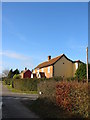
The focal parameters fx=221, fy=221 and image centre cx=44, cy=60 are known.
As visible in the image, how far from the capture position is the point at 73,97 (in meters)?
10.9

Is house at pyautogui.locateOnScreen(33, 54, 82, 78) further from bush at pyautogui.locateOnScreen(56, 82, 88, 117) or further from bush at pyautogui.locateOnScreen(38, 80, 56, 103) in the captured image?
bush at pyautogui.locateOnScreen(56, 82, 88, 117)

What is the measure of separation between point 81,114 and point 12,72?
9114 centimetres

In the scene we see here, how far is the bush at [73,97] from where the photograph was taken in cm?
971

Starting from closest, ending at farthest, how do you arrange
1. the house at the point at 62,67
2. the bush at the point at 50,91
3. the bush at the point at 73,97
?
1. the bush at the point at 73,97
2. the bush at the point at 50,91
3. the house at the point at 62,67

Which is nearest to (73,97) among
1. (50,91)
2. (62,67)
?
(50,91)

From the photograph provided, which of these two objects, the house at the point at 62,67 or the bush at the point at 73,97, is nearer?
the bush at the point at 73,97

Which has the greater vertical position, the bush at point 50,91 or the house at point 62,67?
the house at point 62,67

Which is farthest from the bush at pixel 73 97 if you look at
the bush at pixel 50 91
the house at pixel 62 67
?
the house at pixel 62 67

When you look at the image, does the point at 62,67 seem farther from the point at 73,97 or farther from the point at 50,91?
the point at 73,97

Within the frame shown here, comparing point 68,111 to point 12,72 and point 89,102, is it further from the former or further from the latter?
point 12,72

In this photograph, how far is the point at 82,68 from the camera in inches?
1679

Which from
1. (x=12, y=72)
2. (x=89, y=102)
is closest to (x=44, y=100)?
(x=89, y=102)

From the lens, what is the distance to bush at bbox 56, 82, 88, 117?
9714 millimetres

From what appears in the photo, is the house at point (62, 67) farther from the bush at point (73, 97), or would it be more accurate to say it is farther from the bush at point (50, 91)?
the bush at point (73, 97)
